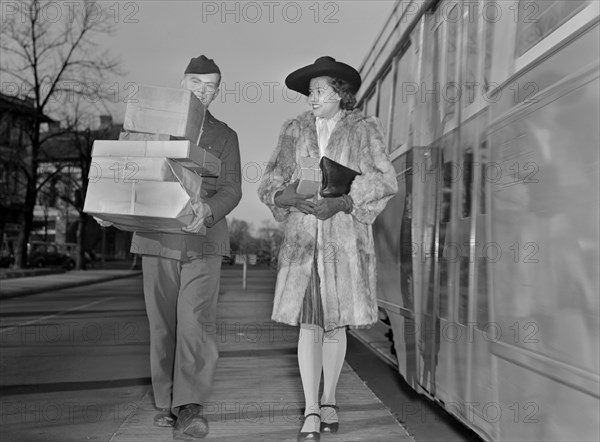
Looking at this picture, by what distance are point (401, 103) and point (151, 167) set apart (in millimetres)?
3140

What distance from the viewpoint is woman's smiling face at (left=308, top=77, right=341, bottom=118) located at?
4312 millimetres

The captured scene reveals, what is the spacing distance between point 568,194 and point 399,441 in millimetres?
1981

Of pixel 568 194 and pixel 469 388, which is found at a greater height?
pixel 568 194

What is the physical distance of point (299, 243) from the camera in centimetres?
421

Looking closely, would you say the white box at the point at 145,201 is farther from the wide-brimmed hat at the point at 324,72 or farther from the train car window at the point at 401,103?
the train car window at the point at 401,103

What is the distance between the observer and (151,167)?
384cm

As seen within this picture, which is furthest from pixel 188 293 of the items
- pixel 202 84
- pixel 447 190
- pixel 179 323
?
pixel 447 190

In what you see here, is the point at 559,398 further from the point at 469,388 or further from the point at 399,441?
the point at 399,441

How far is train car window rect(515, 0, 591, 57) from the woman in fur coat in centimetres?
114

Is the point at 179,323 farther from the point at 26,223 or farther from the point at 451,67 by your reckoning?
the point at 26,223

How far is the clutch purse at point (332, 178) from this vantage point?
4.04m

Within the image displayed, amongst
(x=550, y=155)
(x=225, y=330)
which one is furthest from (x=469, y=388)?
Answer: (x=225, y=330)

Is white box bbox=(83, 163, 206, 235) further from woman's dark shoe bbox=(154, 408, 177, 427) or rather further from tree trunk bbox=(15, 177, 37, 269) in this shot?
tree trunk bbox=(15, 177, 37, 269)

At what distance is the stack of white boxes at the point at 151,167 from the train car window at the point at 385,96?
338 centimetres
